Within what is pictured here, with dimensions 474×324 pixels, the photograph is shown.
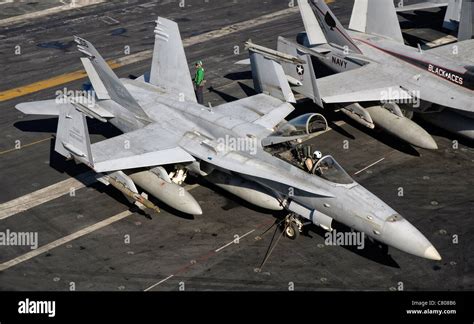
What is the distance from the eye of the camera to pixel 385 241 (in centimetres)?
2400

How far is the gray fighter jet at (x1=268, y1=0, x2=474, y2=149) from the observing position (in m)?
31.9

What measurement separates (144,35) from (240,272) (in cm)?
2332

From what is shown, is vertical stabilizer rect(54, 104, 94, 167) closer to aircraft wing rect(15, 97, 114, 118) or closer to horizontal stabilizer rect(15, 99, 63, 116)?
aircraft wing rect(15, 97, 114, 118)

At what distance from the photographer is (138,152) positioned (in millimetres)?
27984

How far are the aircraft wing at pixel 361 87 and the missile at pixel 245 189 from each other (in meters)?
6.94

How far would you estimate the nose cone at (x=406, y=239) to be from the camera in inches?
918

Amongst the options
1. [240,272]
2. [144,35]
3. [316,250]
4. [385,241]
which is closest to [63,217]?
[240,272]

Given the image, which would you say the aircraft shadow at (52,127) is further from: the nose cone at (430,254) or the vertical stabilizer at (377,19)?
the nose cone at (430,254)

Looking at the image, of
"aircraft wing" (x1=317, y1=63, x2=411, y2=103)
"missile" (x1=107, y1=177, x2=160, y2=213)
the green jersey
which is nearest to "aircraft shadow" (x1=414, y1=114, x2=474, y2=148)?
"aircraft wing" (x1=317, y1=63, x2=411, y2=103)

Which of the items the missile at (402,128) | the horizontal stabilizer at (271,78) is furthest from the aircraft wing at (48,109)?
the missile at (402,128)

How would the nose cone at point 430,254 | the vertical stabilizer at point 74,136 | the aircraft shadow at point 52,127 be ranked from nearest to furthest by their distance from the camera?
1. the nose cone at point 430,254
2. the vertical stabilizer at point 74,136
3. the aircraft shadow at point 52,127

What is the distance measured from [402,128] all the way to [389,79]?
9.37 feet

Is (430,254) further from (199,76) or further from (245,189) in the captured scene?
(199,76)
